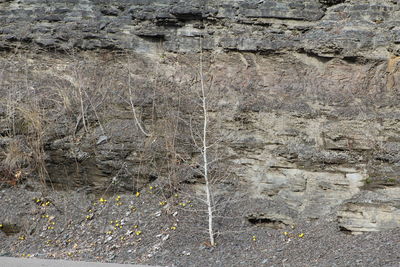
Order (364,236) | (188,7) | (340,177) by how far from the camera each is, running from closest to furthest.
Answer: (364,236) → (340,177) → (188,7)

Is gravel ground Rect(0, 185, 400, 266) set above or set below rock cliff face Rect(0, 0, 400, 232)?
below

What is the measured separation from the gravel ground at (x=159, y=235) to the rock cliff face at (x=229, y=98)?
267 mm

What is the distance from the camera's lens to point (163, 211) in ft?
22.6

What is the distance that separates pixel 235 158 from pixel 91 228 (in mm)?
2160

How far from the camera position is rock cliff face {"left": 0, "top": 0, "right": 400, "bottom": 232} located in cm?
678

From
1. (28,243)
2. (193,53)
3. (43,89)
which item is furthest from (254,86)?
(28,243)

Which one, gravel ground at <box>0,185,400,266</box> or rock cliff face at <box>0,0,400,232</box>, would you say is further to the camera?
rock cliff face at <box>0,0,400,232</box>

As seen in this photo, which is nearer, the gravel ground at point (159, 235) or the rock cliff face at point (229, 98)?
the gravel ground at point (159, 235)

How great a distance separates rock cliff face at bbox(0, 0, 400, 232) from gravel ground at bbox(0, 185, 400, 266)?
0.27 meters

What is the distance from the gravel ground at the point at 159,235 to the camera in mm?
6008

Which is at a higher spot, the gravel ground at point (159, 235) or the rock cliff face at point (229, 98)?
the rock cliff face at point (229, 98)

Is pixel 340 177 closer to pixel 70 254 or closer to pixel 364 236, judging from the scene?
pixel 364 236

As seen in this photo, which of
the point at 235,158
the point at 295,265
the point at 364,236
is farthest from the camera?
the point at 235,158

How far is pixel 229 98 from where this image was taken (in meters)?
7.49
